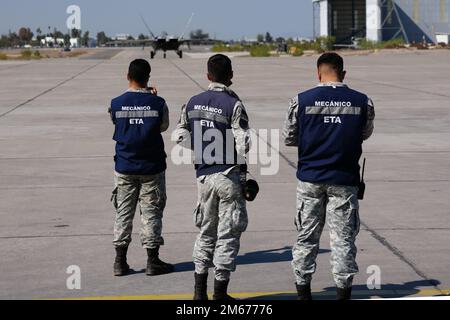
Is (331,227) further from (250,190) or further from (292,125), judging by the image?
(292,125)

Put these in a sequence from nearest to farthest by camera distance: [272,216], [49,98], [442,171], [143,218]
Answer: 1. [143,218]
2. [272,216]
3. [442,171]
4. [49,98]

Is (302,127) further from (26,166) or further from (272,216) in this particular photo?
(26,166)

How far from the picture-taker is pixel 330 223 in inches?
262

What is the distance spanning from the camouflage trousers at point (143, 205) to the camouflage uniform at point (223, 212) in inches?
36.6

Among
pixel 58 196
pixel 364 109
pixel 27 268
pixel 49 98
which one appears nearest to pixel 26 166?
pixel 58 196

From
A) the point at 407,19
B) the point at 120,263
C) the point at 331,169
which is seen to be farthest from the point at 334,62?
the point at 407,19

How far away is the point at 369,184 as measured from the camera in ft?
39.7

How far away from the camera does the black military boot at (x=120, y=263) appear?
7.77 m

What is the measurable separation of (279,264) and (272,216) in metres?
2.07

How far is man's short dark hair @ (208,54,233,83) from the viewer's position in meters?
6.91

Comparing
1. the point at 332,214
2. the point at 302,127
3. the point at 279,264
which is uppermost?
the point at 302,127

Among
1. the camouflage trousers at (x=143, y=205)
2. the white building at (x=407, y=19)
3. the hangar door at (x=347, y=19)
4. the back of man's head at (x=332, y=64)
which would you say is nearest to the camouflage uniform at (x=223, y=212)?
the back of man's head at (x=332, y=64)

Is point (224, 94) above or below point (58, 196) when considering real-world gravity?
above

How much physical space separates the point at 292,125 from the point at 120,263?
2065 mm
